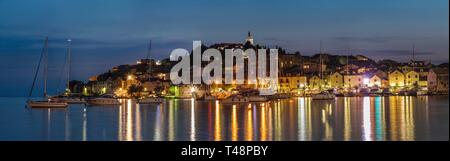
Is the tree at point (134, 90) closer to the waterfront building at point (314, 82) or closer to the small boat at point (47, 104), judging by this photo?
the waterfront building at point (314, 82)

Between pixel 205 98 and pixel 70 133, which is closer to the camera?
pixel 70 133

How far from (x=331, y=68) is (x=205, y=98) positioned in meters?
34.2

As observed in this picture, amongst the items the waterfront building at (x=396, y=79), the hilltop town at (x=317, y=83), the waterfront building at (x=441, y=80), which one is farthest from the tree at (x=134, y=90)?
the waterfront building at (x=441, y=80)

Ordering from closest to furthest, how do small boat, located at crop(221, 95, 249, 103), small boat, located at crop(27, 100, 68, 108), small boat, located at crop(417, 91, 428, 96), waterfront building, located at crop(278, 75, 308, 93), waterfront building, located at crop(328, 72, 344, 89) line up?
1. small boat, located at crop(27, 100, 68, 108)
2. small boat, located at crop(221, 95, 249, 103)
3. small boat, located at crop(417, 91, 428, 96)
4. waterfront building, located at crop(328, 72, 344, 89)
5. waterfront building, located at crop(278, 75, 308, 93)

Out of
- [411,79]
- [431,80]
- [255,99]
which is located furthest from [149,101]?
[431,80]

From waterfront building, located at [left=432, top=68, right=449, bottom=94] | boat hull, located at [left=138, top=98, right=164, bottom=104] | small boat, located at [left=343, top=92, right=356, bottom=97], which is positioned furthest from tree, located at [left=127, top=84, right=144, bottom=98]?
waterfront building, located at [left=432, top=68, right=449, bottom=94]

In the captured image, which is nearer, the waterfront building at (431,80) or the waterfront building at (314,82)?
the waterfront building at (431,80)

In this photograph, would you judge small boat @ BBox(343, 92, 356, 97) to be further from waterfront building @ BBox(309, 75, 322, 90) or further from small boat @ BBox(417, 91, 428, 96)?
waterfront building @ BBox(309, 75, 322, 90)

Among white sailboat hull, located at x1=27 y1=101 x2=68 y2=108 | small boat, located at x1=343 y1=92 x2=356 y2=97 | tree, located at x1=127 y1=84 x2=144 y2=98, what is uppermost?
tree, located at x1=127 y1=84 x2=144 y2=98

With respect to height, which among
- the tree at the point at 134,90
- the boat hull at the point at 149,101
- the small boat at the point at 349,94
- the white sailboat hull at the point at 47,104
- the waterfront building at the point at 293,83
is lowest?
the white sailboat hull at the point at 47,104

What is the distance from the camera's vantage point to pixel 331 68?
8669 centimetres
